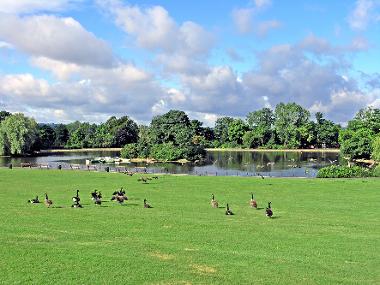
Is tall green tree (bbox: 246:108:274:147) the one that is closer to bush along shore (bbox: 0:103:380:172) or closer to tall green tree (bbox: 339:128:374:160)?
→ bush along shore (bbox: 0:103:380:172)

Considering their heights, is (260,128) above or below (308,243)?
above

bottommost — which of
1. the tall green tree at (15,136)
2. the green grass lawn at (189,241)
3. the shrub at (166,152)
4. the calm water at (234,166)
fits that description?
the green grass lawn at (189,241)

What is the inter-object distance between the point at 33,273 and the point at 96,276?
2.44 metres

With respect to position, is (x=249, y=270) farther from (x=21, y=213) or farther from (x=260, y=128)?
(x=260, y=128)

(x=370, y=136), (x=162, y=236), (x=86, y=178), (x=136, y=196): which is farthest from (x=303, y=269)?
(x=370, y=136)

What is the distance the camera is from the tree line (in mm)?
127688

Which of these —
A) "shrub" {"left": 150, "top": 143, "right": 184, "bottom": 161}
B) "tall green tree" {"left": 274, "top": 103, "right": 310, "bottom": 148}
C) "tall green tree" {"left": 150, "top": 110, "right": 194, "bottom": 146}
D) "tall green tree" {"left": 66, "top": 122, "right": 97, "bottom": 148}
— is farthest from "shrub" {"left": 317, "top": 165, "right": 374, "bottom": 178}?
"tall green tree" {"left": 66, "top": 122, "right": 97, "bottom": 148}

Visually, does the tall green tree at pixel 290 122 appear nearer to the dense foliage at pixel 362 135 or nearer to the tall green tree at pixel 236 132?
the tall green tree at pixel 236 132

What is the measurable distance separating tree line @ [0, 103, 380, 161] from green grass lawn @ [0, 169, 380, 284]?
90.2 metres

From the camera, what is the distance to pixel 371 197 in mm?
39969

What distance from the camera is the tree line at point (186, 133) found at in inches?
5027

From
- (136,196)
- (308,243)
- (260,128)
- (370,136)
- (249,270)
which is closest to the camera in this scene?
(249,270)

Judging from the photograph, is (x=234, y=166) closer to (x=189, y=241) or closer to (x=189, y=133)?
(x=189, y=133)

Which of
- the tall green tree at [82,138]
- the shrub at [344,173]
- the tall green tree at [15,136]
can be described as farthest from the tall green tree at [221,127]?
the shrub at [344,173]
